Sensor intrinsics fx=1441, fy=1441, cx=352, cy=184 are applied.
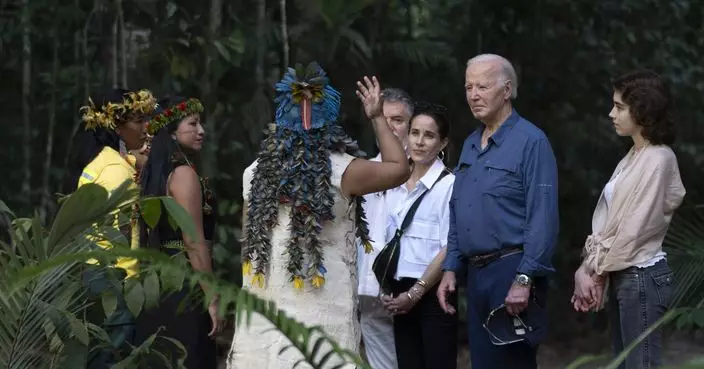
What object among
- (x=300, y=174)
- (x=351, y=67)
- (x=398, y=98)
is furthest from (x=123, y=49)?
(x=300, y=174)

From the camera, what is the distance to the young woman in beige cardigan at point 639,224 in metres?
5.87

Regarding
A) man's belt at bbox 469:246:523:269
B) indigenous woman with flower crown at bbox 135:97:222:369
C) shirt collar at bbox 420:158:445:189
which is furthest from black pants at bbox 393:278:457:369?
indigenous woman with flower crown at bbox 135:97:222:369

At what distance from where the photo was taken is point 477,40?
11125 mm

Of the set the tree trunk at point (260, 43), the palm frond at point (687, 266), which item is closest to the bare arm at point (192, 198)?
the palm frond at point (687, 266)

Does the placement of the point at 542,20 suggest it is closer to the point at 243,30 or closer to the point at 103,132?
the point at 243,30

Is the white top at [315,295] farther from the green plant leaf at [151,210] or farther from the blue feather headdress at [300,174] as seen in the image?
the green plant leaf at [151,210]

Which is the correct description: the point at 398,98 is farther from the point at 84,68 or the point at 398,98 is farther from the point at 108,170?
the point at 84,68

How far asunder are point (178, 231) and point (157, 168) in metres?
0.31

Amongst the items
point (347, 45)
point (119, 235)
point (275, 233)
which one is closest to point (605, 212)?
point (275, 233)

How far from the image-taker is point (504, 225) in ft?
20.0

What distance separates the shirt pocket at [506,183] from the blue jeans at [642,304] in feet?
1.79

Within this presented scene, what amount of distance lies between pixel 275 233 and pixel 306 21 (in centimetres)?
504

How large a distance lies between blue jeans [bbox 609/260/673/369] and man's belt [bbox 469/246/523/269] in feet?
1.43

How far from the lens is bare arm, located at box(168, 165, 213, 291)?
6.26 m
